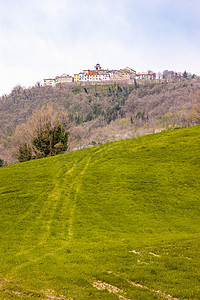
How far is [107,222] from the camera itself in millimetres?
25406

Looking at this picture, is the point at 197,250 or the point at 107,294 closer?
the point at 107,294

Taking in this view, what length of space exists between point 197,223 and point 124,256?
10750mm

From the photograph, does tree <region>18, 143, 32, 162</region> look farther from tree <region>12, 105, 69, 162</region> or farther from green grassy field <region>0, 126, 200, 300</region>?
green grassy field <region>0, 126, 200, 300</region>

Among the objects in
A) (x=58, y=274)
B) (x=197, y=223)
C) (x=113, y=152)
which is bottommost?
(x=197, y=223)

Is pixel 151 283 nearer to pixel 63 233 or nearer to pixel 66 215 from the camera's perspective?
pixel 63 233

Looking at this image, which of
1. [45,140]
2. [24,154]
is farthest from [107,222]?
[24,154]

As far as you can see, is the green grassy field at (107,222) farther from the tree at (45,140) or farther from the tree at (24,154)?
the tree at (24,154)

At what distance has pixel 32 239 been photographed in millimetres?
22094

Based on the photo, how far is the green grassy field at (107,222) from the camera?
42.8 ft

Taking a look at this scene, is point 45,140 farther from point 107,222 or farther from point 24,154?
point 107,222

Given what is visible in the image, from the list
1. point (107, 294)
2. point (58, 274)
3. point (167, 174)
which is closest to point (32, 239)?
point (58, 274)

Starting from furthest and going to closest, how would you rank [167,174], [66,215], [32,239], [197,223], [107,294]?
1. [167,174]
2. [66,215]
3. [197,223]
4. [32,239]
5. [107,294]

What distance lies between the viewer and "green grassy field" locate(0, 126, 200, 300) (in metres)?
13.0

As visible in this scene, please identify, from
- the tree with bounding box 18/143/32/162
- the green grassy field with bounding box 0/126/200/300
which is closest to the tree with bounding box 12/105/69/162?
the tree with bounding box 18/143/32/162
